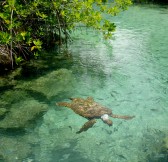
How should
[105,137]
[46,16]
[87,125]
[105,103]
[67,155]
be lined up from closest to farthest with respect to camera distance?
1. [67,155]
2. [105,137]
3. [87,125]
4. [105,103]
5. [46,16]

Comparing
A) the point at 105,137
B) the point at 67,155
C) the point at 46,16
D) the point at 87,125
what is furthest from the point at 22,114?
the point at 46,16

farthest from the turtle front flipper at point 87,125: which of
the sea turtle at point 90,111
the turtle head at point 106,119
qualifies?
the turtle head at point 106,119

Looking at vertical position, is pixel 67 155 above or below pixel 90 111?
below

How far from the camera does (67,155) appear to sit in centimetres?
367

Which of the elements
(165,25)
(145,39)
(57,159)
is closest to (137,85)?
(57,159)

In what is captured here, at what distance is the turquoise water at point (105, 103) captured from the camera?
3.72m

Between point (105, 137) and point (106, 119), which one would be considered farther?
point (106, 119)

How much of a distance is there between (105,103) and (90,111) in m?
0.65

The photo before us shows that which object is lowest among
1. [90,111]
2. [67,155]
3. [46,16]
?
[67,155]

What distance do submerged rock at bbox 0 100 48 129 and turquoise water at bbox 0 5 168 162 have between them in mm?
94

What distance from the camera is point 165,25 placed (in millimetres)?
13078

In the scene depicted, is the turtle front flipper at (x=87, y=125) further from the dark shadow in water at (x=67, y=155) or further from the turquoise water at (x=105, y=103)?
the dark shadow in water at (x=67, y=155)

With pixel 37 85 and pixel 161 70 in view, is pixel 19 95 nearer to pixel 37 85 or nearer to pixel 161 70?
pixel 37 85

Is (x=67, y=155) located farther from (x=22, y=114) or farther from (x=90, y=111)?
(x=22, y=114)
